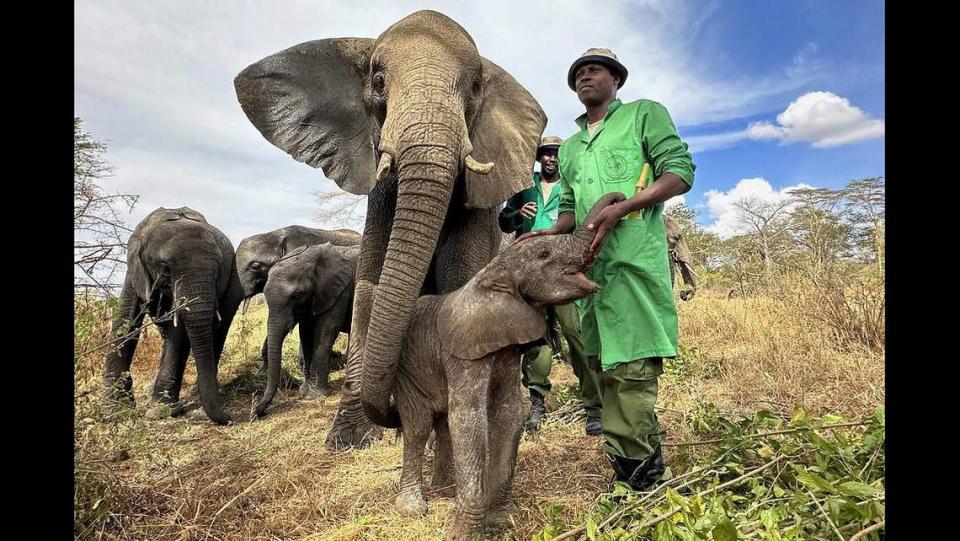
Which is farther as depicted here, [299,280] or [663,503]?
[299,280]

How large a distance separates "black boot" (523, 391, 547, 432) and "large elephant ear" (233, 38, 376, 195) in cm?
268

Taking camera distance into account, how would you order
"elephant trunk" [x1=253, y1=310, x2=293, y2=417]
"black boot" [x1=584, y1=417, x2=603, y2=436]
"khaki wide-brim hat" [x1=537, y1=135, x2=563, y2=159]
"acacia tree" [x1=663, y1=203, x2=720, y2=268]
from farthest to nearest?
"acacia tree" [x1=663, y1=203, x2=720, y2=268], "elephant trunk" [x1=253, y1=310, x2=293, y2=417], "khaki wide-brim hat" [x1=537, y1=135, x2=563, y2=159], "black boot" [x1=584, y1=417, x2=603, y2=436]

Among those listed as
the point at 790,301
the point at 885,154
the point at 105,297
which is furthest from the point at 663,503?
the point at 790,301

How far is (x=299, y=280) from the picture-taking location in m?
8.72

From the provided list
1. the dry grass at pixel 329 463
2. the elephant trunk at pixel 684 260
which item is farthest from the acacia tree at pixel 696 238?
the dry grass at pixel 329 463

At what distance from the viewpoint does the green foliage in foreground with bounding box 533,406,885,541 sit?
207cm

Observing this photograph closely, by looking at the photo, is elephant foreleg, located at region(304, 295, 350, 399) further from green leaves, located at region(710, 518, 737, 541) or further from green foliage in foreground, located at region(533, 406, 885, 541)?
green leaves, located at region(710, 518, 737, 541)

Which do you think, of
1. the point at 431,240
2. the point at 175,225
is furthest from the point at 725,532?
the point at 175,225

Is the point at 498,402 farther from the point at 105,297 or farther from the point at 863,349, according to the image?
the point at 863,349

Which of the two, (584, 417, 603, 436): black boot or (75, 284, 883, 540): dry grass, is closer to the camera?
(75, 284, 883, 540): dry grass

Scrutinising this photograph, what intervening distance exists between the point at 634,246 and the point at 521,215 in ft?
6.60

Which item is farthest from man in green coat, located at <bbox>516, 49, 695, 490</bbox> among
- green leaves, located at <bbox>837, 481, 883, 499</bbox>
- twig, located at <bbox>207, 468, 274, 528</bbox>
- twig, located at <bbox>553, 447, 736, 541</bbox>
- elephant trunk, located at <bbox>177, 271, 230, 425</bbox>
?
elephant trunk, located at <bbox>177, 271, 230, 425</bbox>

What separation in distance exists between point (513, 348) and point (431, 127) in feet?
4.48

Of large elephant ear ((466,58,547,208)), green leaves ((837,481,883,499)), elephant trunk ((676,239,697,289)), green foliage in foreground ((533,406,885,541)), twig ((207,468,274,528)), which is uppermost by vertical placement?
large elephant ear ((466,58,547,208))
